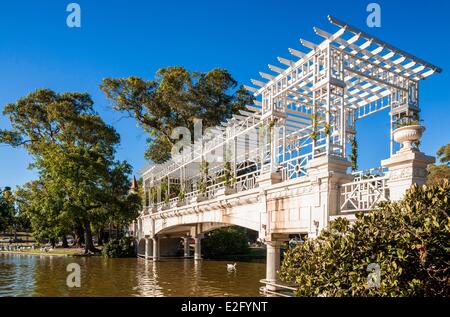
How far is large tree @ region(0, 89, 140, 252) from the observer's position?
A: 130 feet

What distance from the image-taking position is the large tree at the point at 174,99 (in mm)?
40812

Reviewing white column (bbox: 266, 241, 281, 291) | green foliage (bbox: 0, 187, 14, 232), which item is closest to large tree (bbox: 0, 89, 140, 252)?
green foliage (bbox: 0, 187, 14, 232)

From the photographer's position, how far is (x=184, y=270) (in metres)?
29.0

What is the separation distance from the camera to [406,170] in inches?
399

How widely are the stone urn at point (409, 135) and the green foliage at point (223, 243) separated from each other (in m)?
33.0

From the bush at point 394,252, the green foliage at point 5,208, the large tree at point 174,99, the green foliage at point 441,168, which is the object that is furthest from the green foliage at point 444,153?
the green foliage at point 5,208

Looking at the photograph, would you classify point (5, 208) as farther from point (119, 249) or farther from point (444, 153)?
point (444, 153)

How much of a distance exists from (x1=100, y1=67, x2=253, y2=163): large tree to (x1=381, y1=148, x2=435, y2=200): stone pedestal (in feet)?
103

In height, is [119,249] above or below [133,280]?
below

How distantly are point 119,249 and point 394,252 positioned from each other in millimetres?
35702

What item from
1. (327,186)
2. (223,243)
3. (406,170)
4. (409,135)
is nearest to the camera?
(406,170)

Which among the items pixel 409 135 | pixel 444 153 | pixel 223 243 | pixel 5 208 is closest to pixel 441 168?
pixel 444 153

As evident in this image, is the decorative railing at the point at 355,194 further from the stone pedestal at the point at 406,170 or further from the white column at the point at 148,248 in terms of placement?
the white column at the point at 148,248
